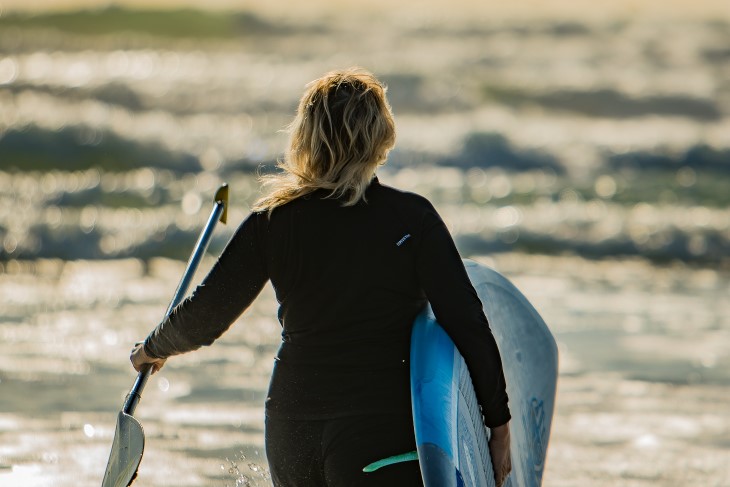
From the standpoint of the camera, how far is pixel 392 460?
233 cm

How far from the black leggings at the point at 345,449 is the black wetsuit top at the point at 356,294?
0.02 meters

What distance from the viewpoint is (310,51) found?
2636 cm

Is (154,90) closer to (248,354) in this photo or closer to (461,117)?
(461,117)

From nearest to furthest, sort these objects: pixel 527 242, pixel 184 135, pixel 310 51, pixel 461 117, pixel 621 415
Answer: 1. pixel 621 415
2. pixel 527 242
3. pixel 184 135
4. pixel 461 117
5. pixel 310 51

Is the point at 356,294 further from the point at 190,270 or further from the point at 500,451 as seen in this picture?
the point at 190,270

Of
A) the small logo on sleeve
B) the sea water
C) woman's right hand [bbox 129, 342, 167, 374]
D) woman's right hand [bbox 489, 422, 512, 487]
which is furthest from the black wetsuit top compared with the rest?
the sea water

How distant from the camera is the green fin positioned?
7.56ft

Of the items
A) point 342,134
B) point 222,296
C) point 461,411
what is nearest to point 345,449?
point 461,411

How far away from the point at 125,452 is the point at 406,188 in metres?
13.6

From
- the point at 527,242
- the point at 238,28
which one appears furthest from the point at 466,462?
the point at 238,28

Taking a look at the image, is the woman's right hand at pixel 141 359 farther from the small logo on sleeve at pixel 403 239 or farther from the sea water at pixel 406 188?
the sea water at pixel 406 188

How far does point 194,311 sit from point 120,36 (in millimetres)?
24906

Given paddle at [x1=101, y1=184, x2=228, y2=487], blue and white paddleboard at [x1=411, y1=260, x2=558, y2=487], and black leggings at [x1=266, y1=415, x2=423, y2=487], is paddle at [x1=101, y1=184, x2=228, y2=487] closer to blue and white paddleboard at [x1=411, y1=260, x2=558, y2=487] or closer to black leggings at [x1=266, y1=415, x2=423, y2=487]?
black leggings at [x1=266, y1=415, x2=423, y2=487]

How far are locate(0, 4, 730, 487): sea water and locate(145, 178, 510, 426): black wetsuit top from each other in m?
1.65
